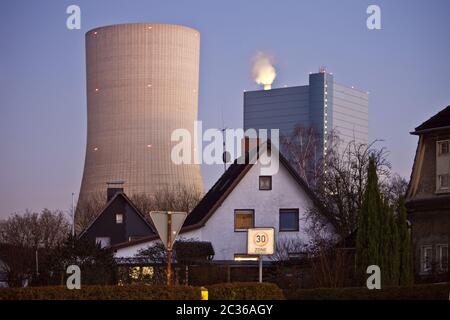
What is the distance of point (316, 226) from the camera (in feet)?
162

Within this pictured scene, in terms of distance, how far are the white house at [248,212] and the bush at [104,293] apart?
32738mm

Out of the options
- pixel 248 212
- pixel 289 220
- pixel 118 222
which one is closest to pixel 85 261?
pixel 248 212

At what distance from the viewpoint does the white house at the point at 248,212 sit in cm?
5022

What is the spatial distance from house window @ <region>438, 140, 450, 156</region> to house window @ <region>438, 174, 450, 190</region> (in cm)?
69

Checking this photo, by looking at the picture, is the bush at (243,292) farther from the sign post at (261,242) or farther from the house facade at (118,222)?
the house facade at (118,222)

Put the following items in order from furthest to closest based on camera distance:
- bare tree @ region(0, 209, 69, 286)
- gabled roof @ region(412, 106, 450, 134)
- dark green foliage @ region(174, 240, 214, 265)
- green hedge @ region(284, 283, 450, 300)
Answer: bare tree @ region(0, 209, 69, 286), dark green foliage @ region(174, 240, 214, 265), gabled roof @ region(412, 106, 450, 134), green hedge @ region(284, 283, 450, 300)

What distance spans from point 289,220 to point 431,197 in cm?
1654

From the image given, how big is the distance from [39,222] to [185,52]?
1747 centimetres

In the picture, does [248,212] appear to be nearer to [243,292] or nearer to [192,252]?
[192,252]

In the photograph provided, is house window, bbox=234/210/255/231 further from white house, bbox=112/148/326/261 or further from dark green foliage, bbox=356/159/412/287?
dark green foliage, bbox=356/159/412/287

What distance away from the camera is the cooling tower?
76500 millimetres

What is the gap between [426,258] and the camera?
35531mm

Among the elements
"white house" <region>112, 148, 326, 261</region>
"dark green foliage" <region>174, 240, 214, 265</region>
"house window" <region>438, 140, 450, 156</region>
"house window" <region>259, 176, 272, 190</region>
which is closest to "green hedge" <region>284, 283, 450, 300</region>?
"house window" <region>438, 140, 450, 156</region>

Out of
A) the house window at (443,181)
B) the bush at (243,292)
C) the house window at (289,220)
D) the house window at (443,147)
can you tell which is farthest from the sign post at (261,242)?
the house window at (289,220)
